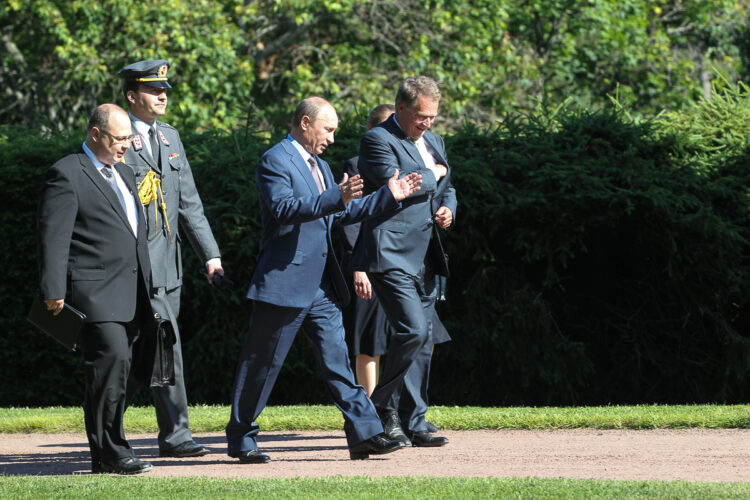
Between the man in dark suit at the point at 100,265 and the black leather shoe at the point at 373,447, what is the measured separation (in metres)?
1.13

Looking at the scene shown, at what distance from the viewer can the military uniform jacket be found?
22.2 feet

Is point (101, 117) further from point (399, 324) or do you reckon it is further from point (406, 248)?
point (399, 324)

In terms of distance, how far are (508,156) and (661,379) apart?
2341 mm

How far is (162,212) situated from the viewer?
6891 mm

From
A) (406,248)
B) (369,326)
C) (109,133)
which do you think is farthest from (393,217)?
(109,133)

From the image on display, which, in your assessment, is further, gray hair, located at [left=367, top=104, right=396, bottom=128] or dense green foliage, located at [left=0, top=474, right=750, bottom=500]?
gray hair, located at [left=367, top=104, right=396, bottom=128]

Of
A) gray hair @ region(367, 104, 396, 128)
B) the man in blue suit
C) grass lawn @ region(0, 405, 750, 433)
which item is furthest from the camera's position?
grass lawn @ region(0, 405, 750, 433)

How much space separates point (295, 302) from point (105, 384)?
1083 millimetres

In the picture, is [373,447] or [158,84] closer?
[373,447]

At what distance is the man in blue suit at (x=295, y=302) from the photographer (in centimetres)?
643

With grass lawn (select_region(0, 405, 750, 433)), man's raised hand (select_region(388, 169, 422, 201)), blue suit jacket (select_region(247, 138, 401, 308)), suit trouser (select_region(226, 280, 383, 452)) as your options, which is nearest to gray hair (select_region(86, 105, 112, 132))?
blue suit jacket (select_region(247, 138, 401, 308))

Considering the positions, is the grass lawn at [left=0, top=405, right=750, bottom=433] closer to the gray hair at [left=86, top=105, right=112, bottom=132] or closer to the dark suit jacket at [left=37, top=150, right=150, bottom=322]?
the dark suit jacket at [left=37, top=150, right=150, bottom=322]

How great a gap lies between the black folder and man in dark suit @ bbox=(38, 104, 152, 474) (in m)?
0.05

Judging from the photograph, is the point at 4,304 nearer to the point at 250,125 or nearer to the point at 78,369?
the point at 78,369
